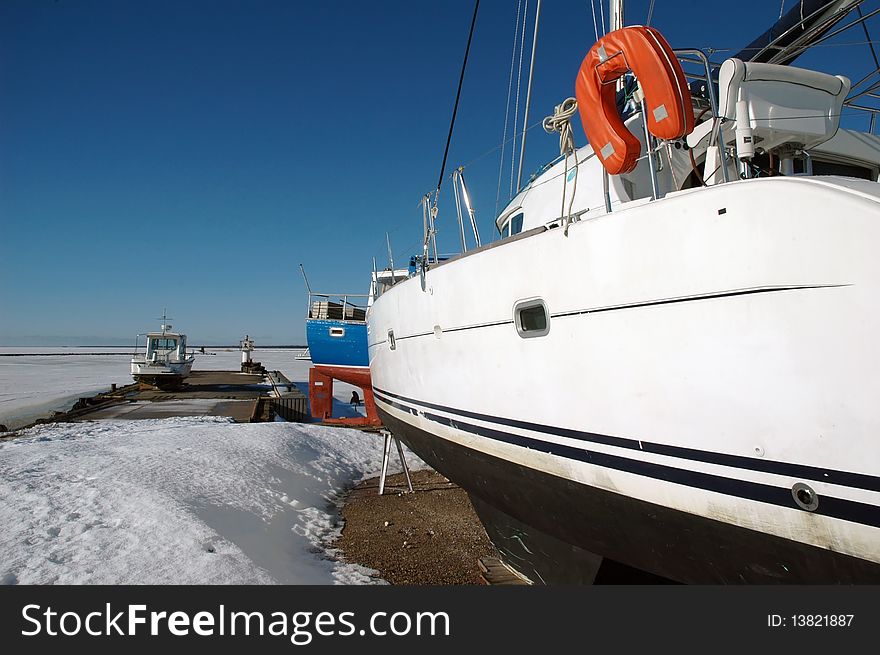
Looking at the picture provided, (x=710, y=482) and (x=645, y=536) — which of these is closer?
(x=710, y=482)

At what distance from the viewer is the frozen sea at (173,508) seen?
4.10 m

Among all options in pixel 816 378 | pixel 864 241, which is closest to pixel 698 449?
pixel 816 378

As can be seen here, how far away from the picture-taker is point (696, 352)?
214 cm

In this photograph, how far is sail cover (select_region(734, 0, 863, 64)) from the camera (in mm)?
3695

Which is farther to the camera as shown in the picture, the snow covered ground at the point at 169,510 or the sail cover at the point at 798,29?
the snow covered ground at the point at 169,510

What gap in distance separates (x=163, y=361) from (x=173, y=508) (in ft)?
67.1

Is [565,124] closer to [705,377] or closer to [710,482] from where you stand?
[705,377]

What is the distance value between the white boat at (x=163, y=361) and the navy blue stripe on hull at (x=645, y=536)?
22359 millimetres

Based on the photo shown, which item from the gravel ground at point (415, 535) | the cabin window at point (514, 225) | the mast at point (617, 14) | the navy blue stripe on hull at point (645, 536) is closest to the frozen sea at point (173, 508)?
the gravel ground at point (415, 535)

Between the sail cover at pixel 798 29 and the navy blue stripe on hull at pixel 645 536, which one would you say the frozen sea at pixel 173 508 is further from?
the sail cover at pixel 798 29

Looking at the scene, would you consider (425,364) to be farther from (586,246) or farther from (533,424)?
(586,246)

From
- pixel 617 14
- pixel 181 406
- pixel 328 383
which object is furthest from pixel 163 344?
pixel 617 14

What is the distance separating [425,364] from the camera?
15.0 ft

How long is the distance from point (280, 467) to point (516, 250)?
22.1 ft
